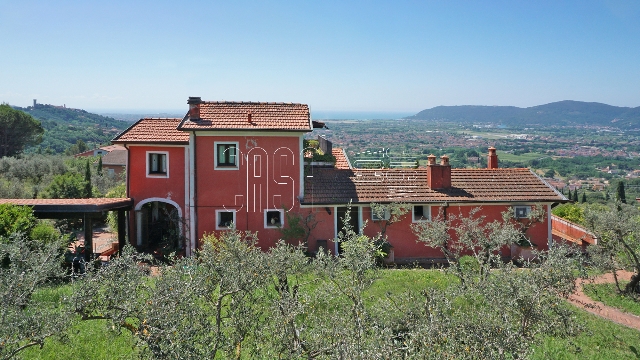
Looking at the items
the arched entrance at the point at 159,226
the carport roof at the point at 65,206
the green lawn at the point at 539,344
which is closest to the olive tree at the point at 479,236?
the green lawn at the point at 539,344

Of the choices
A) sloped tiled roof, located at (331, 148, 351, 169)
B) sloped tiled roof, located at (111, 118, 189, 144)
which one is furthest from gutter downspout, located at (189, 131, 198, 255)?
sloped tiled roof, located at (331, 148, 351, 169)

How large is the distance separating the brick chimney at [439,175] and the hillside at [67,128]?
51385 millimetres

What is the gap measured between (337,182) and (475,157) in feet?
162

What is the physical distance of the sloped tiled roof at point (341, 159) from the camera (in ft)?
74.0

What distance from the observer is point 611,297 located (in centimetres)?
1578

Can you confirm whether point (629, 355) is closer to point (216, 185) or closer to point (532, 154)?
point (216, 185)

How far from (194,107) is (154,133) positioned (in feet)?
7.38

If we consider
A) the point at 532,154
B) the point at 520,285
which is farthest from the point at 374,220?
the point at 532,154

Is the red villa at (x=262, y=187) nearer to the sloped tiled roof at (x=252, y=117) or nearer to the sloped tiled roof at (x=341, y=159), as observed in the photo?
the sloped tiled roof at (x=252, y=117)

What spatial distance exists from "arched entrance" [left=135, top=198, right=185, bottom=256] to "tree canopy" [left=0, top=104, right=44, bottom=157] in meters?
42.1

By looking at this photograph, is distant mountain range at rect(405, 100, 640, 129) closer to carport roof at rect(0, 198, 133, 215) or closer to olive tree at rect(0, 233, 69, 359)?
carport roof at rect(0, 198, 133, 215)

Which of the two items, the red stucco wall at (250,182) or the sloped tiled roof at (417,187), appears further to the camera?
the sloped tiled roof at (417,187)

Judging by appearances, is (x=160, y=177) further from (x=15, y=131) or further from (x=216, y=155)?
(x=15, y=131)

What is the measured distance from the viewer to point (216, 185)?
62.7ft
